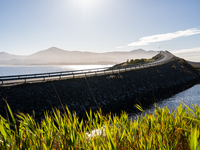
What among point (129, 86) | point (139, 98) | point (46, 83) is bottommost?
point (139, 98)

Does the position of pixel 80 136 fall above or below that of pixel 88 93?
above

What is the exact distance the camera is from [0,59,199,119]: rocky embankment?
18.2m

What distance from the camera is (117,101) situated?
82.8 ft

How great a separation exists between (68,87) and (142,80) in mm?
18722

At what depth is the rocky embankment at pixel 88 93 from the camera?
18203 mm

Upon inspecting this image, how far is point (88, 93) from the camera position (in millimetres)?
24031

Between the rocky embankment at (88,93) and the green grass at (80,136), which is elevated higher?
the green grass at (80,136)

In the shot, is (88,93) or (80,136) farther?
(88,93)

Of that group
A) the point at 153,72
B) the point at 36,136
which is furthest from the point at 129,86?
the point at 36,136

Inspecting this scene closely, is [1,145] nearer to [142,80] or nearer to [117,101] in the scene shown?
[117,101]

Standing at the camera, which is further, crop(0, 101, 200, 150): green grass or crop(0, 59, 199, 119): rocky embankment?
crop(0, 59, 199, 119): rocky embankment

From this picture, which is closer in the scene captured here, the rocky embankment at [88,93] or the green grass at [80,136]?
the green grass at [80,136]

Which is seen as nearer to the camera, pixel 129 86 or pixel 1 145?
pixel 1 145

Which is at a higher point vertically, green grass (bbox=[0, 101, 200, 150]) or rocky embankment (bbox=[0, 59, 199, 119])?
green grass (bbox=[0, 101, 200, 150])
